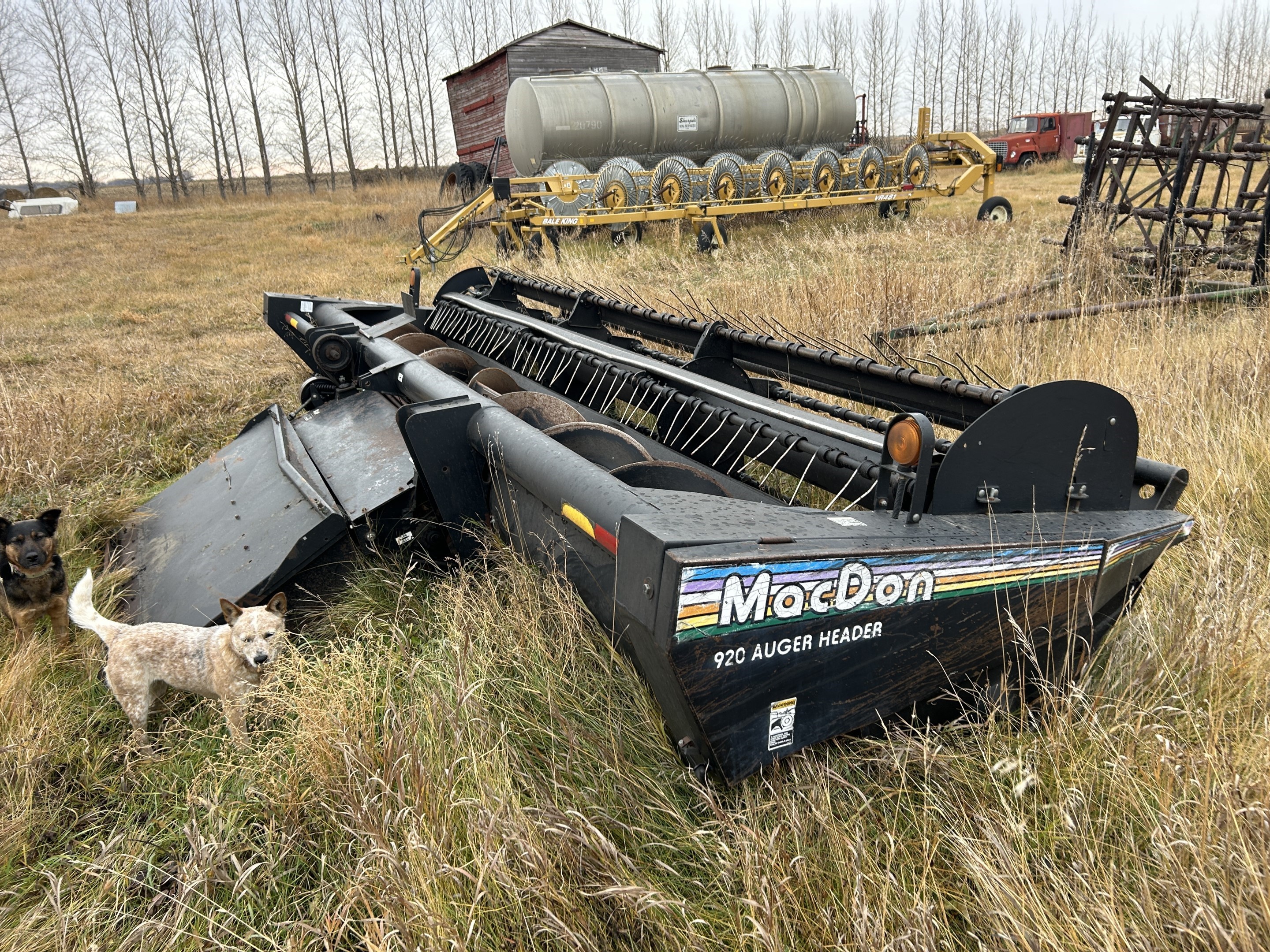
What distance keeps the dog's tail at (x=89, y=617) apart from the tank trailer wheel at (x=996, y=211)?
15.5m

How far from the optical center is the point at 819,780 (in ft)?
6.14

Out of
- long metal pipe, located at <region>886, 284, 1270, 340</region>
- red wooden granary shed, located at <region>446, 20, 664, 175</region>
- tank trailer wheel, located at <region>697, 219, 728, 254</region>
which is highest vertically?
red wooden granary shed, located at <region>446, 20, 664, 175</region>

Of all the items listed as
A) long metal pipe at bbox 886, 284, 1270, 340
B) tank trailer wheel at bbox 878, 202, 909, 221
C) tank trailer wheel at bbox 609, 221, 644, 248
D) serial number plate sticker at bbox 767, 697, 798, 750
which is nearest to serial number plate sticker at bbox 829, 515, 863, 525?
serial number plate sticker at bbox 767, 697, 798, 750

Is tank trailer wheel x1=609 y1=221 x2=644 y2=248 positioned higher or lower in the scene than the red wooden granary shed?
lower

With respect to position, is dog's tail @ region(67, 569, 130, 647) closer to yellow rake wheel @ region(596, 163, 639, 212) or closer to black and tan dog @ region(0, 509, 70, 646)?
black and tan dog @ region(0, 509, 70, 646)

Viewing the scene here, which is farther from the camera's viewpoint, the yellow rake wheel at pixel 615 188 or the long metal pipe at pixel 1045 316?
the yellow rake wheel at pixel 615 188

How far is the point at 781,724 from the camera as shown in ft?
5.80

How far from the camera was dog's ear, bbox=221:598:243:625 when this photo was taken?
266cm

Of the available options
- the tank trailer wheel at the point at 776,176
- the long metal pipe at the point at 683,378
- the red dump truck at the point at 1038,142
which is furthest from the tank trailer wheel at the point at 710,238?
the red dump truck at the point at 1038,142

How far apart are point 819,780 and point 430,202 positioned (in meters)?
25.9

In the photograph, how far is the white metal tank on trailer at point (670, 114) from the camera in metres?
17.7

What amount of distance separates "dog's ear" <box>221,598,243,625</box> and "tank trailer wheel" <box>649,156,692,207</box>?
42.9ft

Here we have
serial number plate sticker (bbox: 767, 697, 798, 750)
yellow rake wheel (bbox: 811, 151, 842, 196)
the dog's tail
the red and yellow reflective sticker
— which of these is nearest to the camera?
serial number plate sticker (bbox: 767, 697, 798, 750)

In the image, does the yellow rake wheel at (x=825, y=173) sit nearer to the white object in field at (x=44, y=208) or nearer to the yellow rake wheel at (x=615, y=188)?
the yellow rake wheel at (x=615, y=188)
